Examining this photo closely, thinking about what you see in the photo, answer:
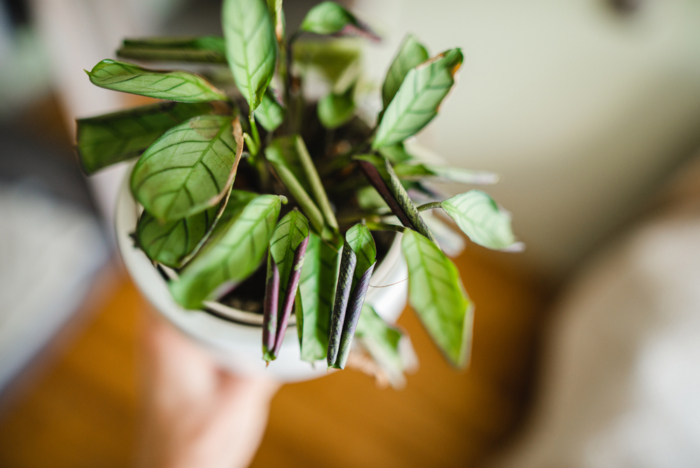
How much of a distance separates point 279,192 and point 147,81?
146 millimetres

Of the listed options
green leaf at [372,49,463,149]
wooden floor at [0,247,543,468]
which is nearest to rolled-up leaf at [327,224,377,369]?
green leaf at [372,49,463,149]

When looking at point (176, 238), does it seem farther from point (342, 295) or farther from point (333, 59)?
point (333, 59)

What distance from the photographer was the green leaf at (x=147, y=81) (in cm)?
25

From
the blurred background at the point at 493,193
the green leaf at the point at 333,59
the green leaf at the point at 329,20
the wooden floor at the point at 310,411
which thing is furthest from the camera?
the wooden floor at the point at 310,411

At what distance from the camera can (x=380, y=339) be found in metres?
0.36

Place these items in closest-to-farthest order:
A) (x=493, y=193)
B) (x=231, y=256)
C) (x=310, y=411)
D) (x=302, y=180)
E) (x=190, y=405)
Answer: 1. (x=231, y=256)
2. (x=302, y=180)
3. (x=190, y=405)
4. (x=310, y=411)
5. (x=493, y=193)

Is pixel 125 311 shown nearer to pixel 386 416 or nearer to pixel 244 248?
pixel 386 416

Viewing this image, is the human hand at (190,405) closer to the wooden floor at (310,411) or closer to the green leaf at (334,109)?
the green leaf at (334,109)

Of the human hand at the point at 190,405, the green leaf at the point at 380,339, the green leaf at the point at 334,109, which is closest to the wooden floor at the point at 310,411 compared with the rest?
the human hand at the point at 190,405

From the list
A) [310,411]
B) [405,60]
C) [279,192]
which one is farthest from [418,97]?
[310,411]

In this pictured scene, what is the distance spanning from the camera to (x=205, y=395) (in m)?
0.64

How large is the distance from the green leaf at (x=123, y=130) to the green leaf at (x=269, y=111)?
5 cm

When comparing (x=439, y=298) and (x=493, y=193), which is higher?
(x=439, y=298)

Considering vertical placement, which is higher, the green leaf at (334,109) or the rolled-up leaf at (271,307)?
the green leaf at (334,109)
